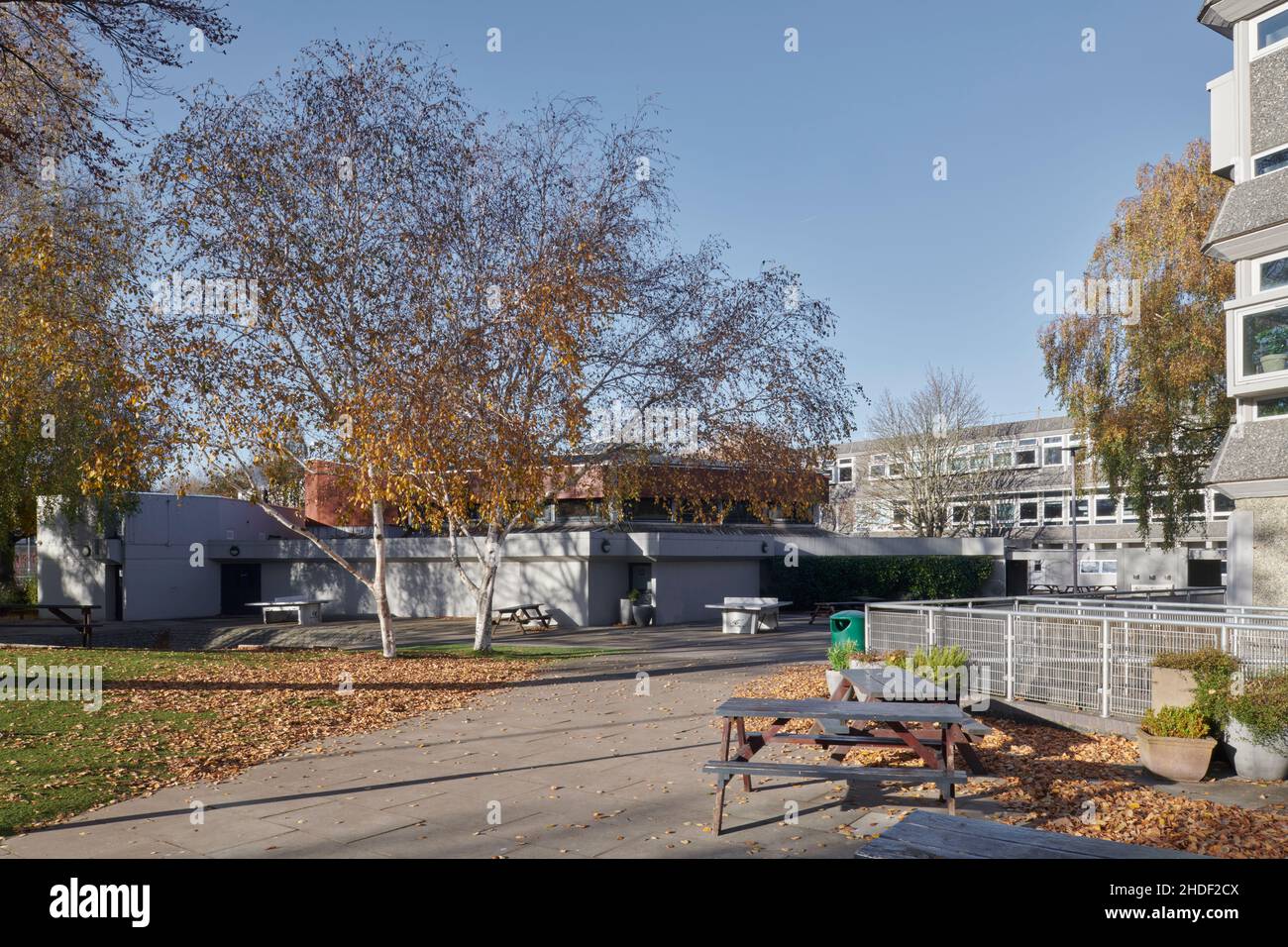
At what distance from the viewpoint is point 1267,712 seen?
913 centimetres

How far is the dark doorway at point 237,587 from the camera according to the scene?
→ 140 feet

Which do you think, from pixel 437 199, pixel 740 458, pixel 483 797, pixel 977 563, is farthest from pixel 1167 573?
pixel 483 797

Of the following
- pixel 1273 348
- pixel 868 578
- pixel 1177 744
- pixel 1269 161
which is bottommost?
pixel 868 578

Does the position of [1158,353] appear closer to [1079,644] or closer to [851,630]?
[851,630]

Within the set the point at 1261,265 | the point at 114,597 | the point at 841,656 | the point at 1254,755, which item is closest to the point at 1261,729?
the point at 1254,755

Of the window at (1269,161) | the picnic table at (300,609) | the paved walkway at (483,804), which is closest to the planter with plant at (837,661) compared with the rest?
the paved walkway at (483,804)

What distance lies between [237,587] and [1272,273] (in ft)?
127

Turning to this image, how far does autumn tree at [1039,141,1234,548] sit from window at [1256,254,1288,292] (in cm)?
943

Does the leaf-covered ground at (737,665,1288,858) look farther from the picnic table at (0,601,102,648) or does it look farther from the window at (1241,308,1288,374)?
the picnic table at (0,601,102,648)

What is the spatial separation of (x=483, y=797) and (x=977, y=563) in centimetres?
3719

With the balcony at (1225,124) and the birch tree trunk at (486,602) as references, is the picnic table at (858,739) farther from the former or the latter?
the balcony at (1225,124)

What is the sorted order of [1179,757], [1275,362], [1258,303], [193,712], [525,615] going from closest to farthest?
[1179,757]
[193,712]
[1275,362]
[1258,303]
[525,615]

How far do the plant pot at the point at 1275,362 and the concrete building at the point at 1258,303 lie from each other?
2cm
